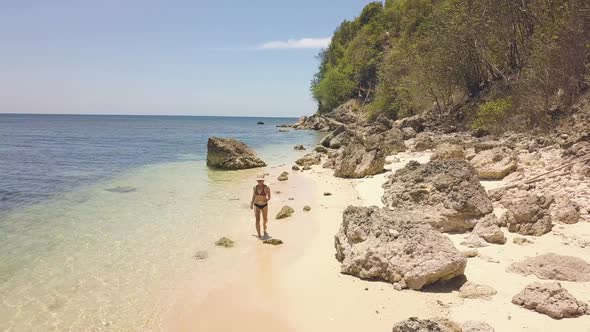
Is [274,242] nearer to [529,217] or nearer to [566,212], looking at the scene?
[529,217]

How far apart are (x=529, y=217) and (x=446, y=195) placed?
2160mm

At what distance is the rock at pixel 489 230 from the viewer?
9852 millimetres

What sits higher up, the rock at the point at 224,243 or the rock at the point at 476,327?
the rock at the point at 476,327

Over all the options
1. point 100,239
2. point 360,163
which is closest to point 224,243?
point 100,239

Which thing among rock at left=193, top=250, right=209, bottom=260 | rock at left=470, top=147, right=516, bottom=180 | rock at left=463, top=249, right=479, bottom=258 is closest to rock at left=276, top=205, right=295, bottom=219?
rock at left=193, top=250, right=209, bottom=260

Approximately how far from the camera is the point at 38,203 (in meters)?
17.8

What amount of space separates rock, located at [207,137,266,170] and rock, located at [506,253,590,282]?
2148 cm

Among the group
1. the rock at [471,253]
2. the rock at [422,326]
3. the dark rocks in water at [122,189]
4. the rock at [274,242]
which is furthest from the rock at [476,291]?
the dark rocks in water at [122,189]

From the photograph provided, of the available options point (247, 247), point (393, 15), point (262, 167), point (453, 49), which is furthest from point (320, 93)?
point (247, 247)

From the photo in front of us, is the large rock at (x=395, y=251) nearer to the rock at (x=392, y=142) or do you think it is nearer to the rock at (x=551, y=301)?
the rock at (x=551, y=301)

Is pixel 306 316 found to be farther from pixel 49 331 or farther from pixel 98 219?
pixel 98 219

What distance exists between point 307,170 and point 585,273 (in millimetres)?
18732

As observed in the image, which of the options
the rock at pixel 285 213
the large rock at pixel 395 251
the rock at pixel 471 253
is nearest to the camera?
the large rock at pixel 395 251

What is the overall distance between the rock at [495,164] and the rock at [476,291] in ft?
26.8
